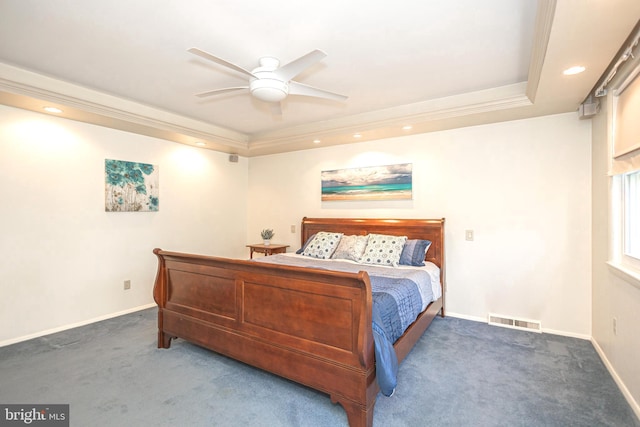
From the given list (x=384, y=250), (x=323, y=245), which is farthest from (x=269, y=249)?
(x=384, y=250)

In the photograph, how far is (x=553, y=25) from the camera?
1.72 meters

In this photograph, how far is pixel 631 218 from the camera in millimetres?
2312

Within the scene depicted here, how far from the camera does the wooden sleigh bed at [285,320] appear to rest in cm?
183

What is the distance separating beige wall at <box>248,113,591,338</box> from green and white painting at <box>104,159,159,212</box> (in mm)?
3005

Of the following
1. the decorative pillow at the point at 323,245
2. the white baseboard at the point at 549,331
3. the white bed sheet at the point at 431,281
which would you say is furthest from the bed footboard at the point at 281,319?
the white baseboard at the point at 549,331

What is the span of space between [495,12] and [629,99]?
45.2 inches

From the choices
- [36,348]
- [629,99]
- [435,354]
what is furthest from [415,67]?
[36,348]

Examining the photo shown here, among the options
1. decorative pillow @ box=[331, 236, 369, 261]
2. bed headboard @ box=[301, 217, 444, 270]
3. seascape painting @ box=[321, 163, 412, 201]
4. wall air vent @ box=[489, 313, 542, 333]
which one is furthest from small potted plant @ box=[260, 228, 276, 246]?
wall air vent @ box=[489, 313, 542, 333]

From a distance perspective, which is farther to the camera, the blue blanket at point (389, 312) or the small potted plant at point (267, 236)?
the small potted plant at point (267, 236)

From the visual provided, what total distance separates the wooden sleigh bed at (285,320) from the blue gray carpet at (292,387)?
0.18 metres

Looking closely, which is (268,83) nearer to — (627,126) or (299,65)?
(299,65)

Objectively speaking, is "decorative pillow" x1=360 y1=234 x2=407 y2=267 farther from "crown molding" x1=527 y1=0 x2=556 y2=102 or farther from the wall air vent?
"crown molding" x1=527 y1=0 x2=556 y2=102

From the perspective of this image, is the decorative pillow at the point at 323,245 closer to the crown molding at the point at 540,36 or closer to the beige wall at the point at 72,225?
the beige wall at the point at 72,225

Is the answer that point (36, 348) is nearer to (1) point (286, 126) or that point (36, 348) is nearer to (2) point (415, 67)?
(1) point (286, 126)
